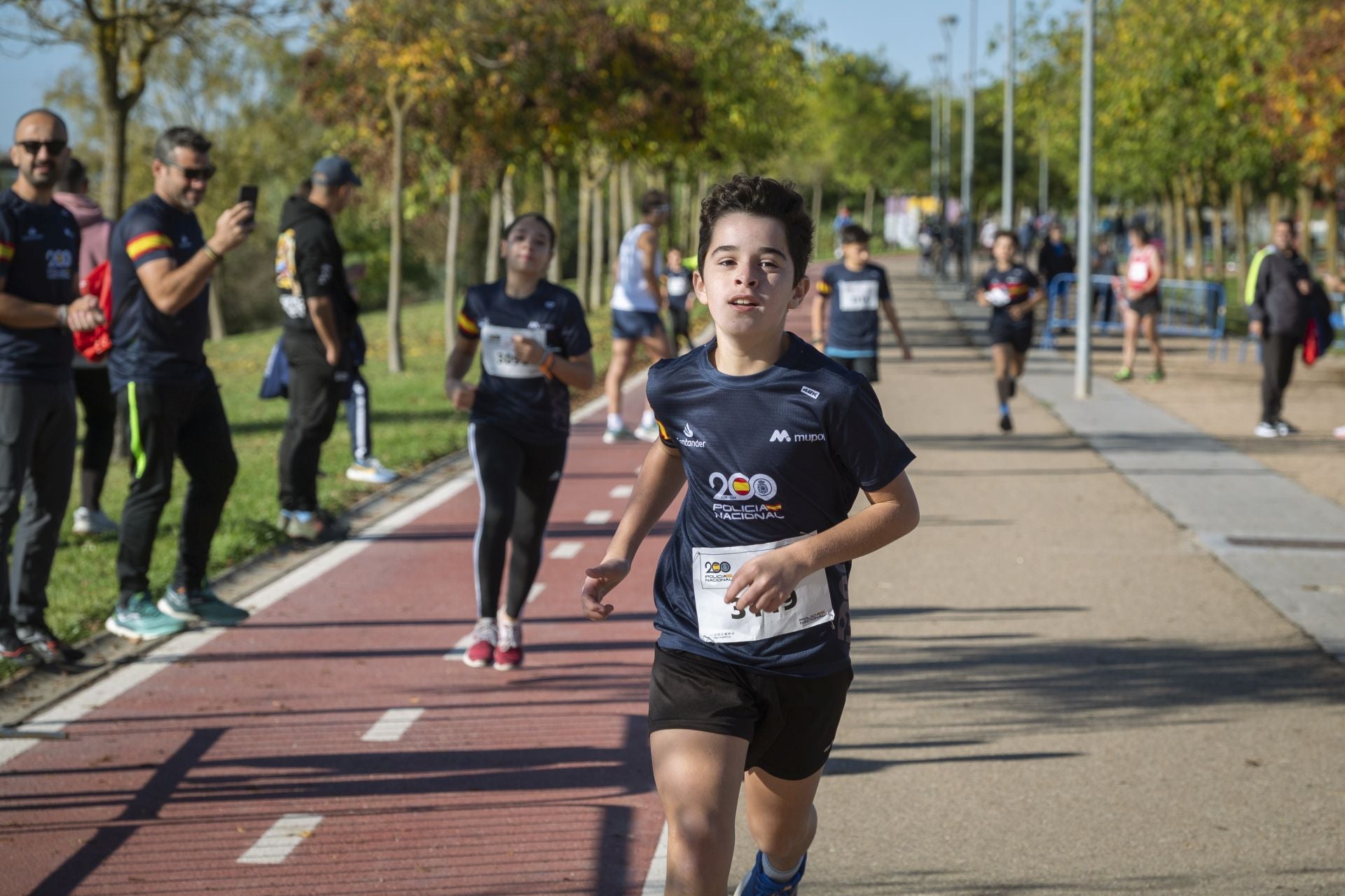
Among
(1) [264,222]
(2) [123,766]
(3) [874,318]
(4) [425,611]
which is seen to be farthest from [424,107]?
(1) [264,222]

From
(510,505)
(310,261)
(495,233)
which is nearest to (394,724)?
(510,505)

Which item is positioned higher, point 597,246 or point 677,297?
point 597,246

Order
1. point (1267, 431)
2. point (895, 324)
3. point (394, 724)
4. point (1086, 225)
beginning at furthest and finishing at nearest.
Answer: point (1086, 225)
point (1267, 431)
point (895, 324)
point (394, 724)

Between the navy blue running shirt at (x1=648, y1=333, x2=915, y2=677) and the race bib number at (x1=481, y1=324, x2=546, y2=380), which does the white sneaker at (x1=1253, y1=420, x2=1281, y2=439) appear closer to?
the race bib number at (x1=481, y1=324, x2=546, y2=380)

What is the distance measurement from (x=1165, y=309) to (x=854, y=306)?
64.3 feet

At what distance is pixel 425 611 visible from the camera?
788 cm

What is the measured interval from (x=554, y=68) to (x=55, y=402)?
1695cm

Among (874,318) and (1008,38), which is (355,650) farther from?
(1008,38)

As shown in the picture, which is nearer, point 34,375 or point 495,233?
point 34,375

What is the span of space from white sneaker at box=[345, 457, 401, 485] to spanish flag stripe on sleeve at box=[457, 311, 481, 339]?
17.4 feet

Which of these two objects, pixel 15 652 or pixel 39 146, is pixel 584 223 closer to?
pixel 39 146

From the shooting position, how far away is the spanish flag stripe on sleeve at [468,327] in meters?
6.86

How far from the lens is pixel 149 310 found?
7047 mm

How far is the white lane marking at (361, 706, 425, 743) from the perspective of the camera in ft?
19.0
